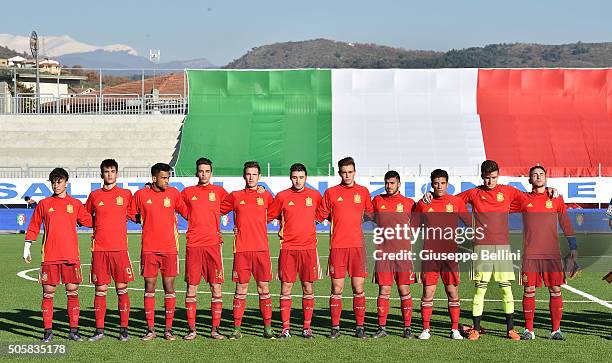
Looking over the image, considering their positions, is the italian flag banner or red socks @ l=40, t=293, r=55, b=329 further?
the italian flag banner

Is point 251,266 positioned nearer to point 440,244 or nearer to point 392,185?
point 392,185

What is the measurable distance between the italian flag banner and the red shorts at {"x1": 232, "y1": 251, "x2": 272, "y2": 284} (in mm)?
28410

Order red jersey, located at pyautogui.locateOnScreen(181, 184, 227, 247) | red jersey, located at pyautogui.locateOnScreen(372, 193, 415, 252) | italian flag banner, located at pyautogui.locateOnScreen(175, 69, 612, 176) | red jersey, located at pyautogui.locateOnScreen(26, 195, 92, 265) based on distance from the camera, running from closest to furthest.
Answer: red jersey, located at pyautogui.locateOnScreen(26, 195, 92, 265) < red jersey, located at pyautogui.locateOnScreen(181, 184, 227, 247) < red jersey, located at pyautogui.locateOnScreen(372, 193, 415, 252) < italian flag banner, located at pyautogui.locateOnScreen(175, 69, 612, 176)

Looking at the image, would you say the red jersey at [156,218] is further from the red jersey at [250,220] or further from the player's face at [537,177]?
the player's face at [537,177]

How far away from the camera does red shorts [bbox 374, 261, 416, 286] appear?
1248 centimetres

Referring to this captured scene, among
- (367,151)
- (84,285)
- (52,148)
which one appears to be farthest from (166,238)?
(52,148)

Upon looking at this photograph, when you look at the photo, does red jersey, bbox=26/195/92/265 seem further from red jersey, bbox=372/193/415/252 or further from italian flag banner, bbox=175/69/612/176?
italian flag banner, bbox=175/69/612/176

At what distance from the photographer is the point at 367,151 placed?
1694 inches

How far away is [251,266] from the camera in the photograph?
12531 millimetres

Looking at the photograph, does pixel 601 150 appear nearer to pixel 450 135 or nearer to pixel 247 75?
pixel 450 135

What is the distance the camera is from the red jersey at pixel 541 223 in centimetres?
1241

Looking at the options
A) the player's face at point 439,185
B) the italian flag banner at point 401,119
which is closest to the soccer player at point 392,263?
the player's face at point 439,185

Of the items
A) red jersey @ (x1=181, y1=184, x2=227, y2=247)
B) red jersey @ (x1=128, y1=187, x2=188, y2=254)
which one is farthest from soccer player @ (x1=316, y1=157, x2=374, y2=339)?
red jersey @ (x1=128, y1=187, x2=188, y2=254)

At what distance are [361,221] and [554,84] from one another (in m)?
36.4
